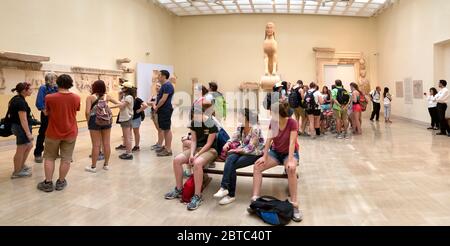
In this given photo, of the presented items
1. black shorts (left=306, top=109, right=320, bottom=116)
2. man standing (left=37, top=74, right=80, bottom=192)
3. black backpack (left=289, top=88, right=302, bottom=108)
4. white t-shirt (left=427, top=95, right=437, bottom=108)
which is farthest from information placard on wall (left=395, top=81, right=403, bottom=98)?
man standing (left=37, top=74, right=80, bottom=192)

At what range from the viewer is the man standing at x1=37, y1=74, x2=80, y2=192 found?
175 inches

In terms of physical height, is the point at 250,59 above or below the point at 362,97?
above

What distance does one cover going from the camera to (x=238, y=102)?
18594 mm

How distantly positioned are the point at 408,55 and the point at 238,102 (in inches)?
329

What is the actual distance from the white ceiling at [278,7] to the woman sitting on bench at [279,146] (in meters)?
14.6

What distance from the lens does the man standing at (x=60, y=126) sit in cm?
446

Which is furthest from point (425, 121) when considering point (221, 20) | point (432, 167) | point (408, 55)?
point (221, 20)

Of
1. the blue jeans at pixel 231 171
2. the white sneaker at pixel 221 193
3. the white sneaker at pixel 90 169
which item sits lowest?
the white sneaker at pixel 221 193

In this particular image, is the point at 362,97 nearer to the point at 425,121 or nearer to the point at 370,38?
the point at 425,121

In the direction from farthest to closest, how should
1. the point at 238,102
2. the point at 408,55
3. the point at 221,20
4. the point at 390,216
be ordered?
1. the point at 221,20
2. the point at 238,102
3. the point at 408,55
4. the point at 390,216

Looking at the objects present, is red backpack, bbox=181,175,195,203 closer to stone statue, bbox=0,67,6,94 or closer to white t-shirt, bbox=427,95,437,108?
stone statue, bbox=0,67,6,94

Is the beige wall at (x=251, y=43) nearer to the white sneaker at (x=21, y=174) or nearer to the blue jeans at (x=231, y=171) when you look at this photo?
the white sneaker at (x=21, y=174)

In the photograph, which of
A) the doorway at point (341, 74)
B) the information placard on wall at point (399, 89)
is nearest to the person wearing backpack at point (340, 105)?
the information placard on wall at point (399, 89)

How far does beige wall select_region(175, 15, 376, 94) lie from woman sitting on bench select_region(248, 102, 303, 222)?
1658cm
